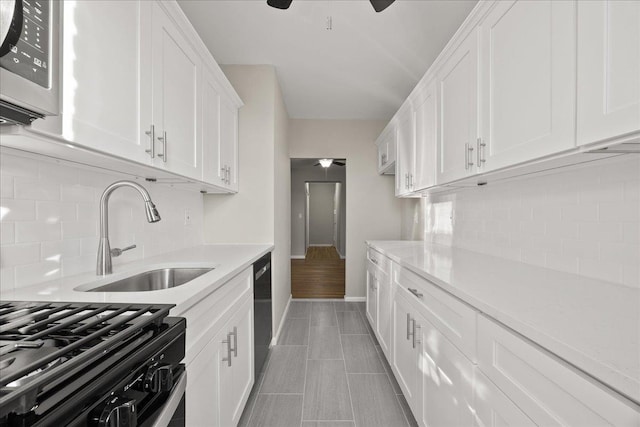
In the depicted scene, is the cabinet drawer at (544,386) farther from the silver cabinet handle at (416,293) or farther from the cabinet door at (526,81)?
the cabinet door at (526,81)

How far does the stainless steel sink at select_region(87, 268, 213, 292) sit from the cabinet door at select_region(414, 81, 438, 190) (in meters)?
1.75

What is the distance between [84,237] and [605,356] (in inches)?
72.4

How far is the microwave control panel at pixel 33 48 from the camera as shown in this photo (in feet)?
2.17

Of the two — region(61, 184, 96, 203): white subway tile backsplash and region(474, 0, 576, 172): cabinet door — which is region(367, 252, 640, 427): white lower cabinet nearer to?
region(474, 0, 576, 172): cabinet door

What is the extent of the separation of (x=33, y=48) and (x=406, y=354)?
6.79ft

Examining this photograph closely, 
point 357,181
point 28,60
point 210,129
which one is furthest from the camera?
point 357,181

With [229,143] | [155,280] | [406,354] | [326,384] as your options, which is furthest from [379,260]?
[155,280]

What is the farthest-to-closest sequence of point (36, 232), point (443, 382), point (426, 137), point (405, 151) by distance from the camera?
point (405, 151) → point (426, 137) → point (443, 382) → point (36, 232)

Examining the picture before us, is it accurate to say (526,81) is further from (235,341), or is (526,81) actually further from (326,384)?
(326,384)

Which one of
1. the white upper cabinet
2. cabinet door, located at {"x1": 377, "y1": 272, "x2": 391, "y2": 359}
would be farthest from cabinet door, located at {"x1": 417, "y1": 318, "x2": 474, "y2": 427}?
the white upper cabinet

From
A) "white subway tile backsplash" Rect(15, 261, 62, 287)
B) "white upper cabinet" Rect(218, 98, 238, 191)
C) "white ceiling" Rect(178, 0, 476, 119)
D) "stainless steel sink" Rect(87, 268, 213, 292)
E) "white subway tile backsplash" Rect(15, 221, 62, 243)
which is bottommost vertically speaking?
"stainless steel sink" Rect(87, 268, 213, 292)

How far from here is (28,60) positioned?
70cm

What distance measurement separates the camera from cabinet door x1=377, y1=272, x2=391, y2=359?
92.3 inches

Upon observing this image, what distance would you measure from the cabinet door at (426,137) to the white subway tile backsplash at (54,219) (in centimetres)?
202
